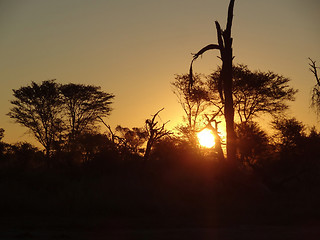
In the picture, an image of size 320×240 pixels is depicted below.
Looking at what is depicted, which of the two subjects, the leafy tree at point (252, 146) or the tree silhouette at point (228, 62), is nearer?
the tree silhouette at point (228, 62)

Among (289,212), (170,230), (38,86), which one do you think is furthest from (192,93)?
(170,230)

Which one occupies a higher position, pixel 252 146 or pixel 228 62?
pixel 228 62

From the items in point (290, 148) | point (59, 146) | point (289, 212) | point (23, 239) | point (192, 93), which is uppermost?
point (192, 93)

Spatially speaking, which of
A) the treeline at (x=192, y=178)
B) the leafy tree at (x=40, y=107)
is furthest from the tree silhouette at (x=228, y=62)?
the leafy tree at (x=40, y=107)

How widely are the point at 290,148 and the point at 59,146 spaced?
63.5 ft

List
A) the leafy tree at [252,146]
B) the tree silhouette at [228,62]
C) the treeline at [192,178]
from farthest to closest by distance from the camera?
the leafy tree at [252,146]
the tree silhouette at [228,62]
the treeline at [192,178]

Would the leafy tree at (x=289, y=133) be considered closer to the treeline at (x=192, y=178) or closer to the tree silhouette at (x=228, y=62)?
the treeline at (x=192, y=178)

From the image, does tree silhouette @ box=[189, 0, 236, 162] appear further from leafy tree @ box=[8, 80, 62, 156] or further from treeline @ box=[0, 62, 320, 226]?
leafy tree @ box=[8, 80, 62, 156]

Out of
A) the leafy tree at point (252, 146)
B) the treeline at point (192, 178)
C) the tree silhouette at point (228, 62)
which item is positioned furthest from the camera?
the leafy tree at point (252, 146)

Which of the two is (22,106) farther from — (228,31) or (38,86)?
(228,31)

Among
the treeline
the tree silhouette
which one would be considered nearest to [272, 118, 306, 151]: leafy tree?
the treeline

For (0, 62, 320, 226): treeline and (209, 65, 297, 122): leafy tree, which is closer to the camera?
(0, 62, 320, 226): treeline

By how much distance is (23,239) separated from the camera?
1085 centimetres

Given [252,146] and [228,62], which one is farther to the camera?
[252,146]
